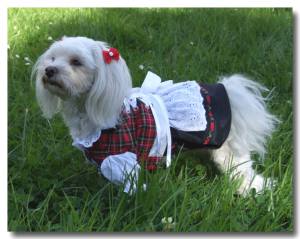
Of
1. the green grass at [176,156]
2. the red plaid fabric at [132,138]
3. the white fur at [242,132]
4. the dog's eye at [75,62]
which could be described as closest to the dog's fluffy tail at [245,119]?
the white fur at [242,132]

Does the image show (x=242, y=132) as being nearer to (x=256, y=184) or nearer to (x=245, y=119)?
(x=245, y=119)

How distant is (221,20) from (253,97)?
4.75 ft

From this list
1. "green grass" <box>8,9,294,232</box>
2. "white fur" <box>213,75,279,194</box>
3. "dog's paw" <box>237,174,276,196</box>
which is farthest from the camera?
"white fur" <box>213,75,279,194</box>

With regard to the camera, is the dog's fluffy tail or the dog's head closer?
the dog's head

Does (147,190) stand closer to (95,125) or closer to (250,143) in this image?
(95,125)

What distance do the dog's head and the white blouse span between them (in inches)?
5.7

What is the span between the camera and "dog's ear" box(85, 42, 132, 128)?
2.64 m

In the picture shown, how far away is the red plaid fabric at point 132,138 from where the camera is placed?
2707mm

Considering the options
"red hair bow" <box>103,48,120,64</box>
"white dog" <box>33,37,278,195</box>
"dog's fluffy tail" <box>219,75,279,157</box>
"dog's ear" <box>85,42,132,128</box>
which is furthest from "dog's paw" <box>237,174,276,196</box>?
"red hair bow" <box>103,48,120,64</box>

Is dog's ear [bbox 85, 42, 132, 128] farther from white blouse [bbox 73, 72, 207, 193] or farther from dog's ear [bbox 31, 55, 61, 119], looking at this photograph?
dog's ear [bbox 31, 55, 61, 119]

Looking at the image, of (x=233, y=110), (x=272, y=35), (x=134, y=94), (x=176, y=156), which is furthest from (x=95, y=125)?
(x=272, y=35)

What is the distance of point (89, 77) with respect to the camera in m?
2.68

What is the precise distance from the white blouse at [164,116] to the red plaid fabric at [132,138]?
27mm

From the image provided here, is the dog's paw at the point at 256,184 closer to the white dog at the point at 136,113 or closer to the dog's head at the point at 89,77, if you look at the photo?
the white dog at the point at 136,113
